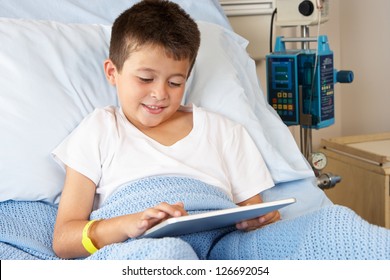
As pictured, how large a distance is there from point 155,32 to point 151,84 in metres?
0.10

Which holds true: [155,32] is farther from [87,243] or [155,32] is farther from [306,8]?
[306,8]

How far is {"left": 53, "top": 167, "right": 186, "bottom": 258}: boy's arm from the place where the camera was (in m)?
1.06

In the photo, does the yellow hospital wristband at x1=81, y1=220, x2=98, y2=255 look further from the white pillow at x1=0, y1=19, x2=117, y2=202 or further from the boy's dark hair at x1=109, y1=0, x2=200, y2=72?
the boy's dark hair at x1=109, y1=0, x2=200, y2=72

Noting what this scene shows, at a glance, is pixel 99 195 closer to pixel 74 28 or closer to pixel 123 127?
pixel 123 127

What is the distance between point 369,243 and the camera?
3.21 feet

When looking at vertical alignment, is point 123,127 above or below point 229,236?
above

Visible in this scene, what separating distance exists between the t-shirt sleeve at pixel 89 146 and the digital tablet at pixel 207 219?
25 centimetres

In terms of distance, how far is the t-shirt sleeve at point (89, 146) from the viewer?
1264 mm

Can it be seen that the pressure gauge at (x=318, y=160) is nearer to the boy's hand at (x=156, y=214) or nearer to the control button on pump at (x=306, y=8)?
the control button on pump at (x=306, y=8)

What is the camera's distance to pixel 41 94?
4.58ft

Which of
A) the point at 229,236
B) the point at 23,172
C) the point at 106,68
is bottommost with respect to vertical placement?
the point at 229,236

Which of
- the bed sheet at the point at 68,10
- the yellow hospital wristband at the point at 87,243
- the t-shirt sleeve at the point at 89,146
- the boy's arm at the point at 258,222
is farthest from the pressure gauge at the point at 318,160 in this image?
the yellow hospital wristband at the point at 87,243
